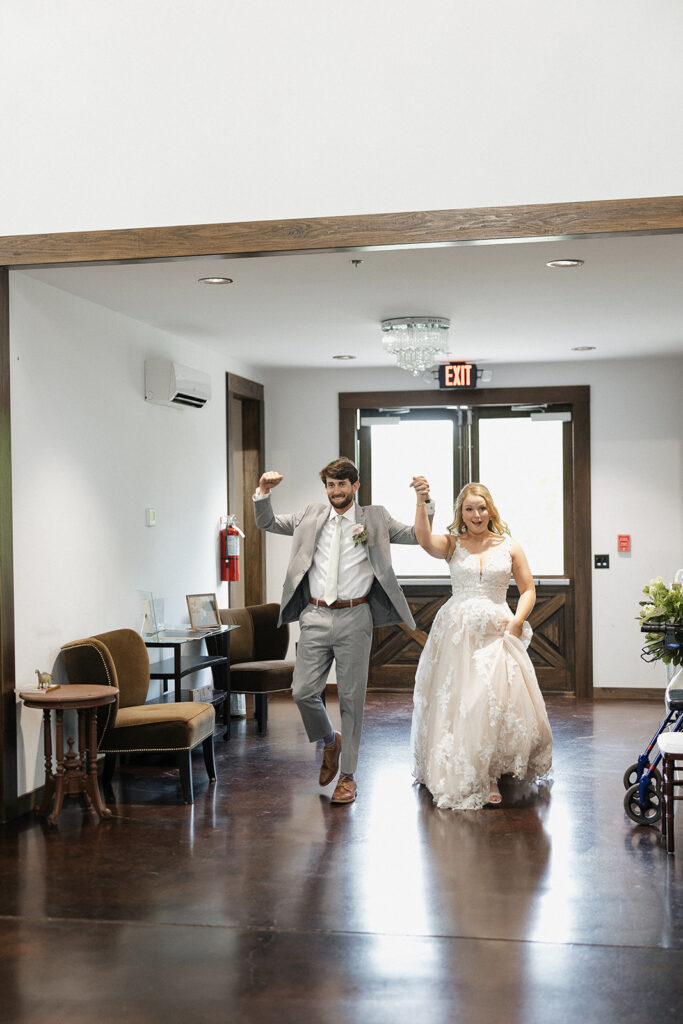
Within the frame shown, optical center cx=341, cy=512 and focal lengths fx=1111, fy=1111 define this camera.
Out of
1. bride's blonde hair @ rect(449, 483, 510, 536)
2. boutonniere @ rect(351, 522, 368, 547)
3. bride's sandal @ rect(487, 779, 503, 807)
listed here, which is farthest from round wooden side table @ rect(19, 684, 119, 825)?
bride's blonde hair @ rect(449, 483, 510, 536)

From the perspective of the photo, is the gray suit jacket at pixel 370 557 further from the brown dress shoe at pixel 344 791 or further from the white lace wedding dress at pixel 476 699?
the brown dress shoe at pixel 344 791

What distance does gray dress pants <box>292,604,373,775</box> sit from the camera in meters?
5.52

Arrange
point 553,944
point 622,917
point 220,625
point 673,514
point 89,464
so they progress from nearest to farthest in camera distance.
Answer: point 553,944, point 622,917, point 89,464, point 220,625, point 673,514

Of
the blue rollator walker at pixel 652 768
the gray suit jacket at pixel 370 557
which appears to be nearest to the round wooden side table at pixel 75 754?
the gray suit jacket at pixel 370 557

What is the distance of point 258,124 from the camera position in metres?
4.72

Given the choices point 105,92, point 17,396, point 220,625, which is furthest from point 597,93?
point 220,625

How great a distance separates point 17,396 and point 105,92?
4.84 feet

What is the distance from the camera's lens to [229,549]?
8.32 m

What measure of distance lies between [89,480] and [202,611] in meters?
1.53

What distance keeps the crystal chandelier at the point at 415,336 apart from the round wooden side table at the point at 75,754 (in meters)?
2.95

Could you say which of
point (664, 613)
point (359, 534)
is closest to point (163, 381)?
point (359, 534)

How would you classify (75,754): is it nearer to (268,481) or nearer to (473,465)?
(268,481)

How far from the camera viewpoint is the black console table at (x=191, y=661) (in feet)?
21.0

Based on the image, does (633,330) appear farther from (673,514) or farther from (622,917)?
(622,917)
